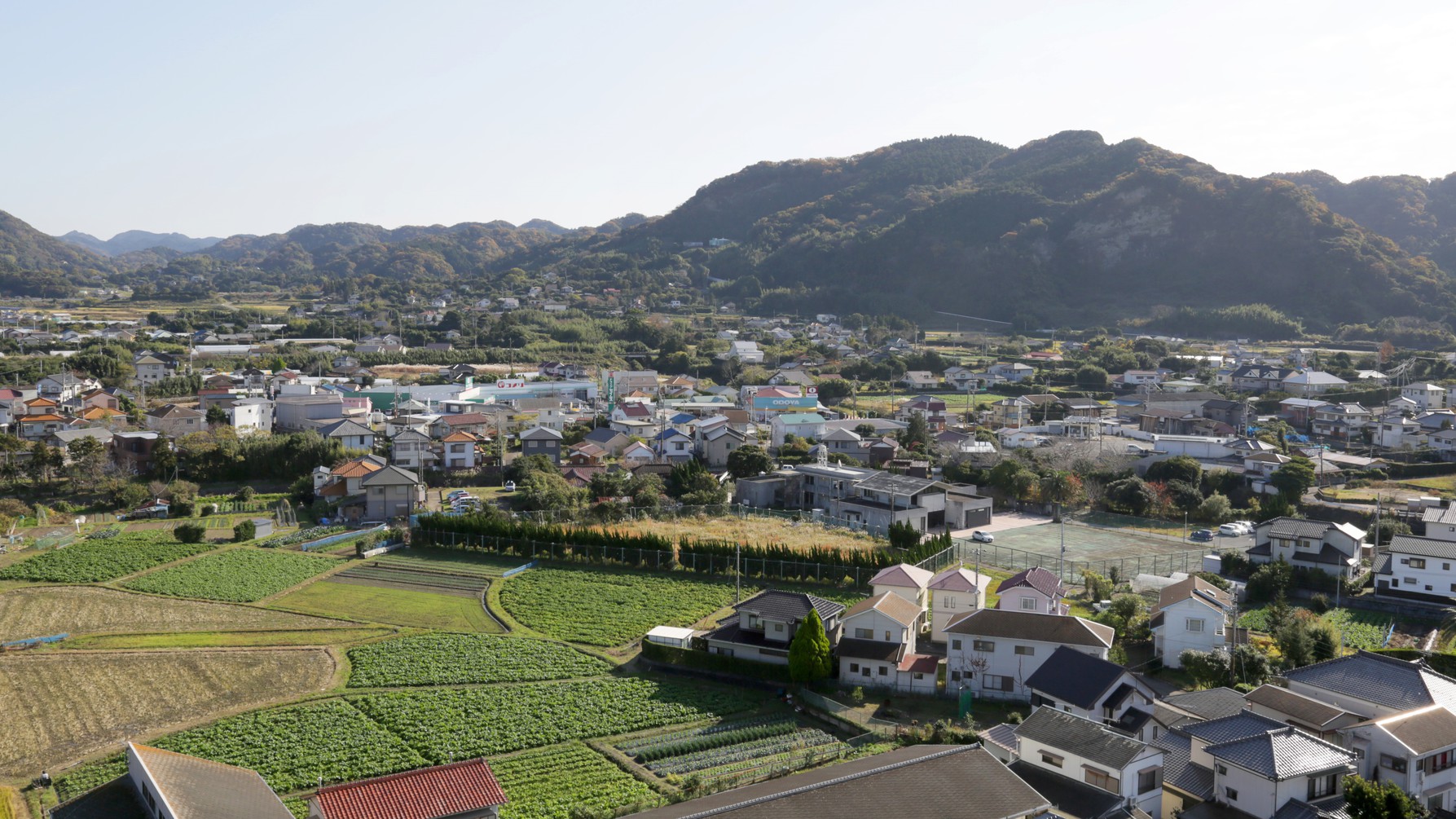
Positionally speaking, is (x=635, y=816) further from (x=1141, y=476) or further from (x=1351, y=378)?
(x=1351, y=378)

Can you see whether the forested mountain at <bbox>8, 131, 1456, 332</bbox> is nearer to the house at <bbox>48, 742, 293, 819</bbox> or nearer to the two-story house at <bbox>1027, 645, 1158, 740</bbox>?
the two-story house at <bbox>1027, 645, 1158, 740</bbox>

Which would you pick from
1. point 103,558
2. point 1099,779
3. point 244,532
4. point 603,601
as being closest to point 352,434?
point 244,532

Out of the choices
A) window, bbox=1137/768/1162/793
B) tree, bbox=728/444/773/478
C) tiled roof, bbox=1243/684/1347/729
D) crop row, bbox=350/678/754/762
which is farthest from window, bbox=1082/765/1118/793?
→ tree, bbox=728/444/773/478

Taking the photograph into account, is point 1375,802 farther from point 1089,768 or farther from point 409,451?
point 409,451

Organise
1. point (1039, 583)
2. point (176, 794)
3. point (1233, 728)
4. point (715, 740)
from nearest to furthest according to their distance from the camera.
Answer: point (176, 794) → point (1233, 728) → point (715, 740) → point (1039, 583)

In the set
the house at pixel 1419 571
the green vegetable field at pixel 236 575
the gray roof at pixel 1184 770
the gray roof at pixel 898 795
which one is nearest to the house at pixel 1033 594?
the gray roof at pixel 1184 770

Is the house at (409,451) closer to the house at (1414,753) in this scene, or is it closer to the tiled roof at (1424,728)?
the house at (1414,753)
